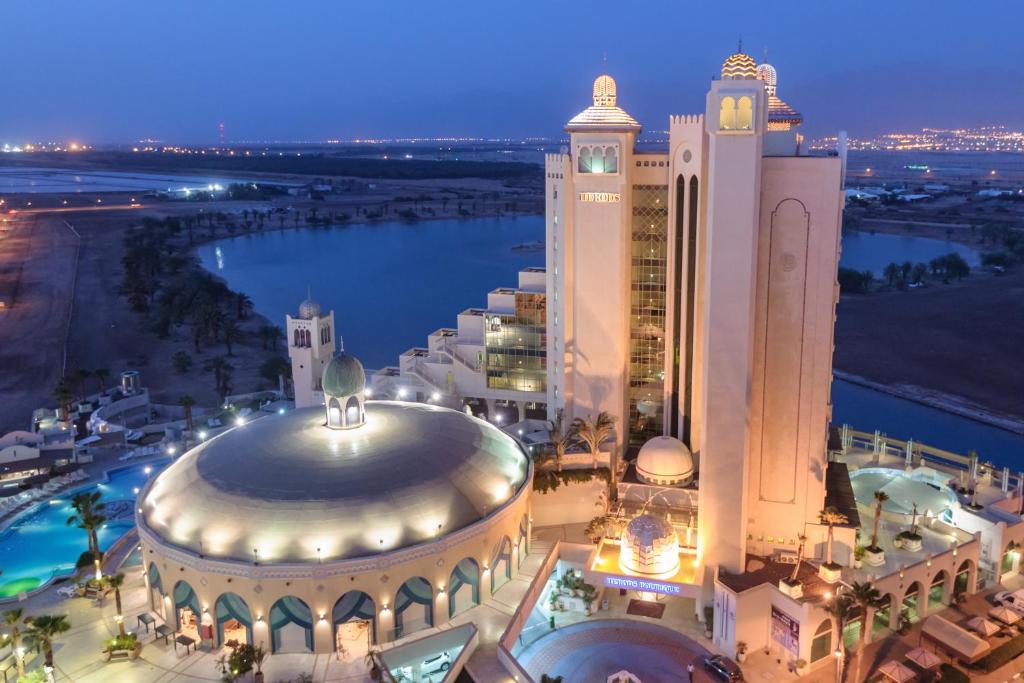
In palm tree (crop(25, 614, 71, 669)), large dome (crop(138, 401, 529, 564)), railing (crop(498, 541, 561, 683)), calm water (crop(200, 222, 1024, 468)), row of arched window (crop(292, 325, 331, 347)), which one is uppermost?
row of arched window (crop(292, 325, 331, 347))

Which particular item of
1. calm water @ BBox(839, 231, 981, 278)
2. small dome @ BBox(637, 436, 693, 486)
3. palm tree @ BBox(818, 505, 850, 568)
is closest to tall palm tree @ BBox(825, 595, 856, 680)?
palm tree @ BBox(818, 505, 850, 568)

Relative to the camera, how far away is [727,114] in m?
38.5

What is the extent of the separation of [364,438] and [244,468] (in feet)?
20.4

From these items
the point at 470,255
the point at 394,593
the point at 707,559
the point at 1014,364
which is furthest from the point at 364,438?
the point at 470,255

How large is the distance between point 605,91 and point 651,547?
3024 cm

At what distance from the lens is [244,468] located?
40.1 metres

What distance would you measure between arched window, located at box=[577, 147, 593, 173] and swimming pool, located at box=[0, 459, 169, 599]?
32.7m

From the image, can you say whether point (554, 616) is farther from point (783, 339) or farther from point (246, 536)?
point (783, 339)

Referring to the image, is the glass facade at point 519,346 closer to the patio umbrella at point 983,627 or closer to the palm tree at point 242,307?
the patio umbrella at point 983,627

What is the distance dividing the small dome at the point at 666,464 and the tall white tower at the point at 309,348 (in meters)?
29.7

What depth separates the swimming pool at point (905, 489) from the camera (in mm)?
44938

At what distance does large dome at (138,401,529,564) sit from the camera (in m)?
36.3

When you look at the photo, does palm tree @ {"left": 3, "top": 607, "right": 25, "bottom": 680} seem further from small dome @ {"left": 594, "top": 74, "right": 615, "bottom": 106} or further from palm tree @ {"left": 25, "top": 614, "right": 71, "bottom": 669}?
small dome @ {"left": 594, "top": 74, "right": 615, "bottom": 106}

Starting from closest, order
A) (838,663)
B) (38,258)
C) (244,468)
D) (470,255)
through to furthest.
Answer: (838,663), (244,468), (38,258), (470,255)
